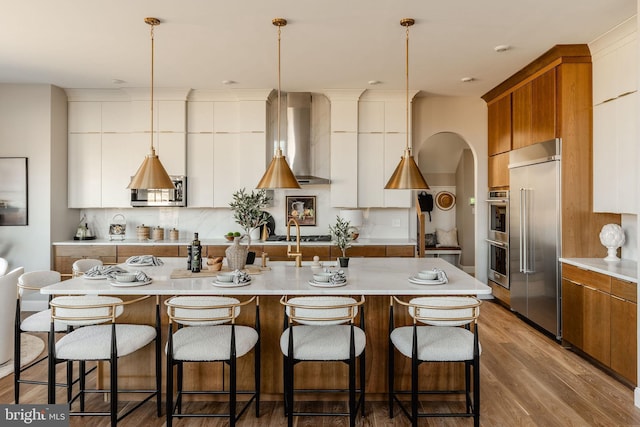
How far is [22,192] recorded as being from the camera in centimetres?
544

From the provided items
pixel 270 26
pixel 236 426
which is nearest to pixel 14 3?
pixel 270 26

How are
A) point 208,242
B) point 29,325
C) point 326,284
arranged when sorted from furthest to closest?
point 208,242 < point 29,325 < point 326,284

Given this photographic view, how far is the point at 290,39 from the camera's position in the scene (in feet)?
13.2

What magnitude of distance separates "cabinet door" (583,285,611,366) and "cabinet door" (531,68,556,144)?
1.59m

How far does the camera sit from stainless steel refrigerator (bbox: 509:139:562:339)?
4.23 metres

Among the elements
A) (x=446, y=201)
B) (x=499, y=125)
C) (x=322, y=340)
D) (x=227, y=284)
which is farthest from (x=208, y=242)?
(x=446, y=201)

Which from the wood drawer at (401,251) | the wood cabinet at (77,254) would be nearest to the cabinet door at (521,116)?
the wood drawer at (401,251)

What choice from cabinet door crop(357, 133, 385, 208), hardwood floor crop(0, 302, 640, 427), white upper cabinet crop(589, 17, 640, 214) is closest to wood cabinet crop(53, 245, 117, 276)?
hardwood floor crop(0, 302, 640, 427)

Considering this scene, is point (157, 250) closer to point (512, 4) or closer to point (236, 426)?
point (236, 426)

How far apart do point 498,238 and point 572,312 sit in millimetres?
1757

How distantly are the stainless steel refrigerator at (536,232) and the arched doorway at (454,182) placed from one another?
309 centimetres

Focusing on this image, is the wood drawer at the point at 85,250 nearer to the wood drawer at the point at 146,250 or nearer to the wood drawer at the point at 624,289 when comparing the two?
the wood drawer at the point at 146,250

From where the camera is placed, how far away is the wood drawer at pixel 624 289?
10.4ft

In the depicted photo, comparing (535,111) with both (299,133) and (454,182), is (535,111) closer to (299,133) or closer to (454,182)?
(299,133)
